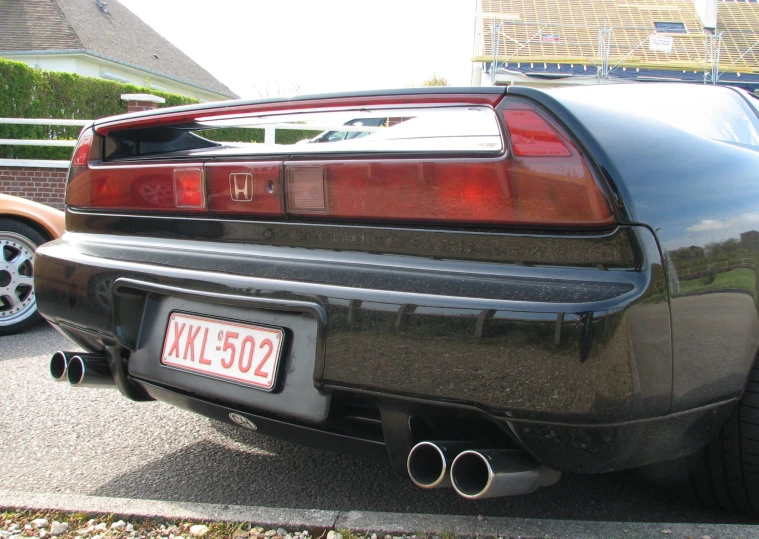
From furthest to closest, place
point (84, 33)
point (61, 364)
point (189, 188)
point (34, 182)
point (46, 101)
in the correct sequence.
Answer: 1. point (84, 33)
2. point (46, 101)
3. point (34, 182)
4. point (61, 364)
5. point (189, 188)

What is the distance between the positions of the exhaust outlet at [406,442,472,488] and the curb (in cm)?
32

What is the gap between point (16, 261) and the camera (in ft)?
13.3

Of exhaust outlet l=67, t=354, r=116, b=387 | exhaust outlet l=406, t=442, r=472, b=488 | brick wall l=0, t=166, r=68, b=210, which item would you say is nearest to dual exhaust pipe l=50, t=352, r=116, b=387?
exhaust outlet l=67, t=354, r=116, b=387

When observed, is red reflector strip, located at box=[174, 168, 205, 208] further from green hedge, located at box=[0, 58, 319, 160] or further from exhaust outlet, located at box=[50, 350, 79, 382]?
green hedge, located at box=[0, 58, 319, 160]

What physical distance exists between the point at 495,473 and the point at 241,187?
1.01 m

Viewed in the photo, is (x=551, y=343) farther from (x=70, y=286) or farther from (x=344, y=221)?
(x=70, y=286)

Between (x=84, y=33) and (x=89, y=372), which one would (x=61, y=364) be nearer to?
(x=89, y=372)

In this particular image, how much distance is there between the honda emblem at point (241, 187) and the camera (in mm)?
1860

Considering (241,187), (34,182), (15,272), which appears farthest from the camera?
(34,182)

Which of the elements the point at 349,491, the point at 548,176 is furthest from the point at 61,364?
the point at 548,176

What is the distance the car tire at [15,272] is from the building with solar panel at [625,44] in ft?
56.8

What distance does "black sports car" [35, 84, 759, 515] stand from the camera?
1412 mm

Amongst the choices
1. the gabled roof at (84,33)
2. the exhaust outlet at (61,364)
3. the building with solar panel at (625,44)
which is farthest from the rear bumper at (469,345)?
the gabled roof at (84,33)

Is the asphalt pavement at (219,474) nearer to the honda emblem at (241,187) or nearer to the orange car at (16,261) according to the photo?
the honda emblem at (241,187)
